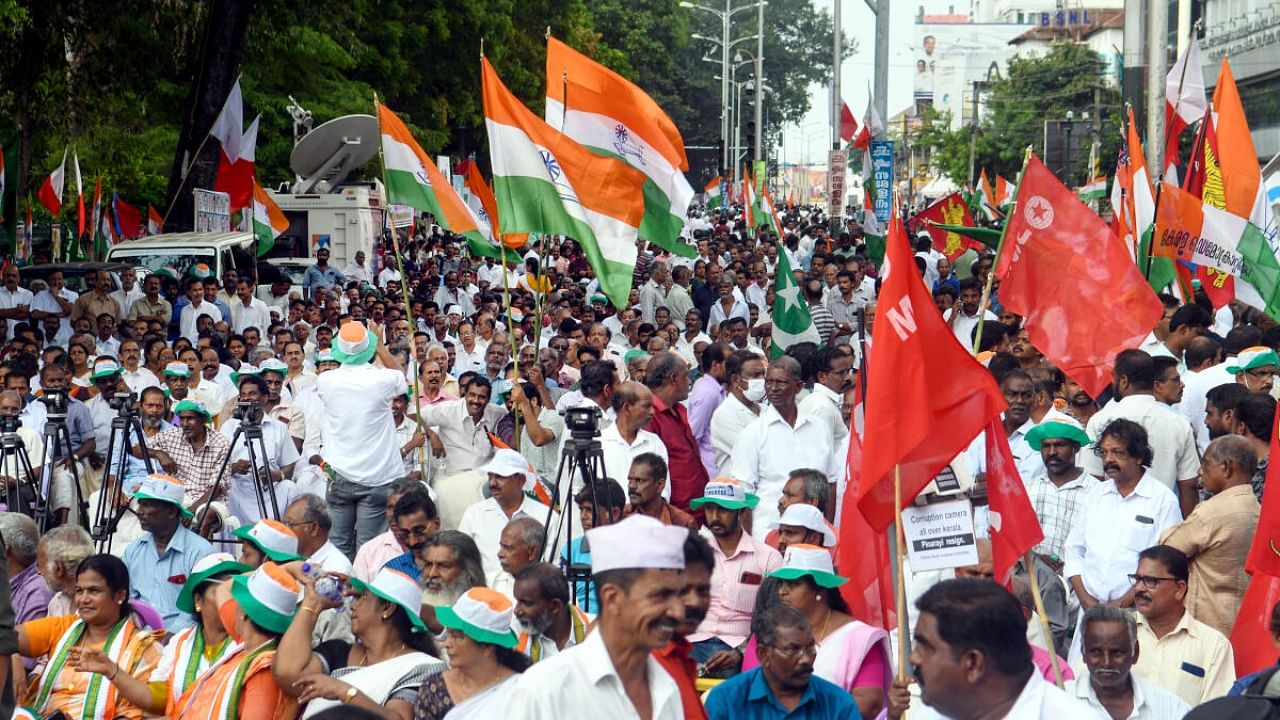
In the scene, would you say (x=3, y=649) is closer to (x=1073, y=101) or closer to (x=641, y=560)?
(x=641, y=560)

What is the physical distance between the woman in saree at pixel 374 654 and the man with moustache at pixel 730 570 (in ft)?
4.85

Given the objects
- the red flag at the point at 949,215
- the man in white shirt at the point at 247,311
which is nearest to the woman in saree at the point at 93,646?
the man in white shirt at the point at 247,311

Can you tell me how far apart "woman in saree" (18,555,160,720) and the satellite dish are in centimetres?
1741

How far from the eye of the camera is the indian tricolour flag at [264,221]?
73.9 feet

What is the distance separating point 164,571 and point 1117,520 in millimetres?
4201

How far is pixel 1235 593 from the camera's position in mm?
7266

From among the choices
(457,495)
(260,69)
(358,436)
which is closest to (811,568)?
(457,495)

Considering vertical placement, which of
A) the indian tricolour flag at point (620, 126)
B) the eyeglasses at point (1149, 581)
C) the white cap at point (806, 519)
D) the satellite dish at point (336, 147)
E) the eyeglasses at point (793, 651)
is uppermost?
the satellite dish at point (336, 147)

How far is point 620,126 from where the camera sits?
11227 mm

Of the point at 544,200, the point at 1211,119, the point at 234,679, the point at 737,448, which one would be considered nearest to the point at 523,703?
the point at 234,679

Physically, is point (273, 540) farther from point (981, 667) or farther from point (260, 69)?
point (260, 69)

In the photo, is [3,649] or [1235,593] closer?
[3,649]

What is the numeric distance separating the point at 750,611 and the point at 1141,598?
5.26 ft

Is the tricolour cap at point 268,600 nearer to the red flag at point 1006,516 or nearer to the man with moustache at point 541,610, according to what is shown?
the man with moustache at point 541,610
